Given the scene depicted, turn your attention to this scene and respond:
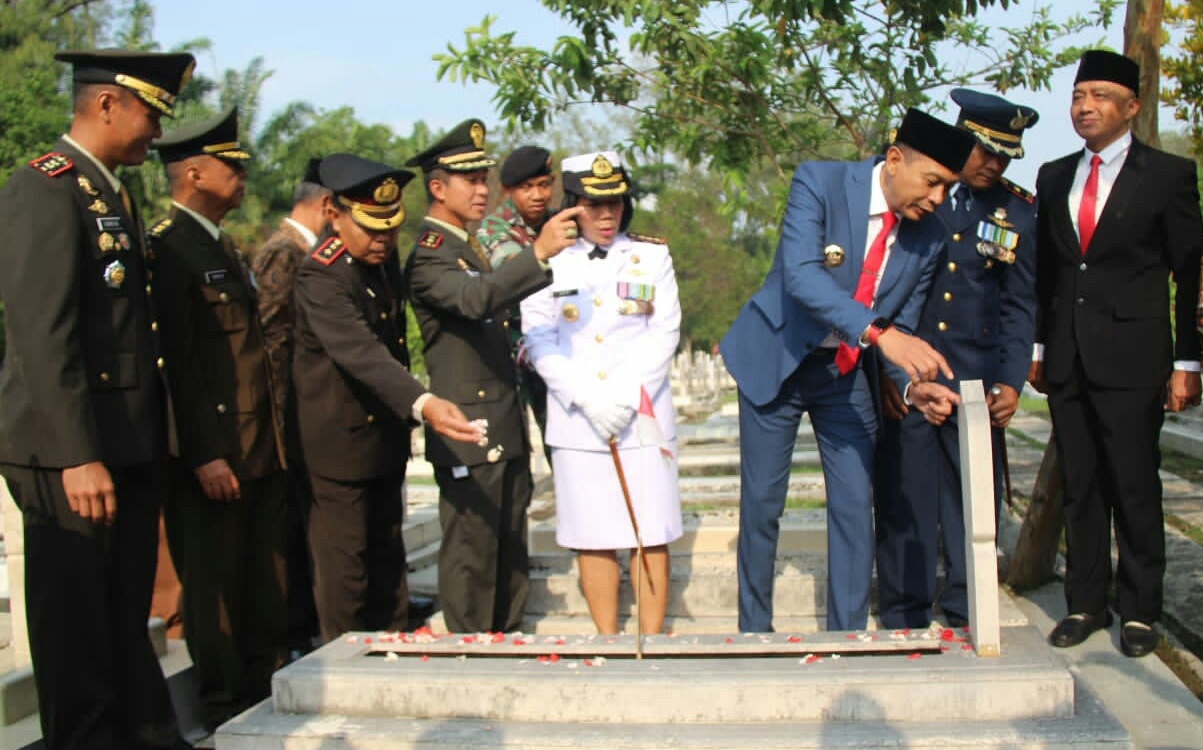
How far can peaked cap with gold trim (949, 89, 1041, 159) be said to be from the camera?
4.52m

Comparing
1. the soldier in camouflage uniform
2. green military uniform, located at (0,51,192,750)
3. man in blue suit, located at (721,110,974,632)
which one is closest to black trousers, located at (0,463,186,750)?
green military uniform, located at (0,51,192,750)

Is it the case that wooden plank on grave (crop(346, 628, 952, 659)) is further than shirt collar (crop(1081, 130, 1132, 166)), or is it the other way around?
shirt collar (crop(1081, 130, 1132, 166))

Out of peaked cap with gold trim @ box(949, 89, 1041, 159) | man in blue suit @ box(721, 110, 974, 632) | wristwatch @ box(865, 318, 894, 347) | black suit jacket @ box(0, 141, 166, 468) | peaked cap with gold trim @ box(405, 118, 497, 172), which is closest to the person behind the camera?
black suit jacket @ box(0, 141, 166, 468)

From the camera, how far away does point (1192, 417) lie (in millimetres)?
10914

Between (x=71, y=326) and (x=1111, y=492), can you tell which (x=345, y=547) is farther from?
(x=1111, y=492)

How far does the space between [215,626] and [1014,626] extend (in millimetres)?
2682

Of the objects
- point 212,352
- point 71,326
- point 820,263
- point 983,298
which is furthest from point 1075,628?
point 71,326

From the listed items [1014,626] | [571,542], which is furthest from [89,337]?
[1014,626]

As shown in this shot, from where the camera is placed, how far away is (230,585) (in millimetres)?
4477

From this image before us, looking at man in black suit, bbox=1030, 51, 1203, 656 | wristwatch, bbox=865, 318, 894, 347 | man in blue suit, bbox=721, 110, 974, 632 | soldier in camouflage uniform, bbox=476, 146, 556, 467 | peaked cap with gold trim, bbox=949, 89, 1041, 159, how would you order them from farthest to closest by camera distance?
1. soldier in camouflage uniform, bbox=476, 146, 556, 467
2. peaked cap with gold trim, bbox=949, 89, 1041, 159
3. man in black suit, bbox=1030, 51, 1203, 656
4. man in blue suit, bbox=721, 110, 974, 632
5. wristwatch, bbox=865, 318, 894, 347

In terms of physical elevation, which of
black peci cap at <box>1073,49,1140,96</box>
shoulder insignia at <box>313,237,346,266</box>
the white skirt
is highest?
black peci cap at <box>1073,49,1140,96</box>

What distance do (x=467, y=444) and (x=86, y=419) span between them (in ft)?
5.18

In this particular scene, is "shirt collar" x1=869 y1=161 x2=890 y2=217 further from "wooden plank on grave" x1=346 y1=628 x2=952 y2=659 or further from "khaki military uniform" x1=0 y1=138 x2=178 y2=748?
"khaki military uniform" x1=0 y1=138 x2=178 y2=748

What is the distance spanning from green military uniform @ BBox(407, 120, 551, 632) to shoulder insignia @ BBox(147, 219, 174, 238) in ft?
2.96
